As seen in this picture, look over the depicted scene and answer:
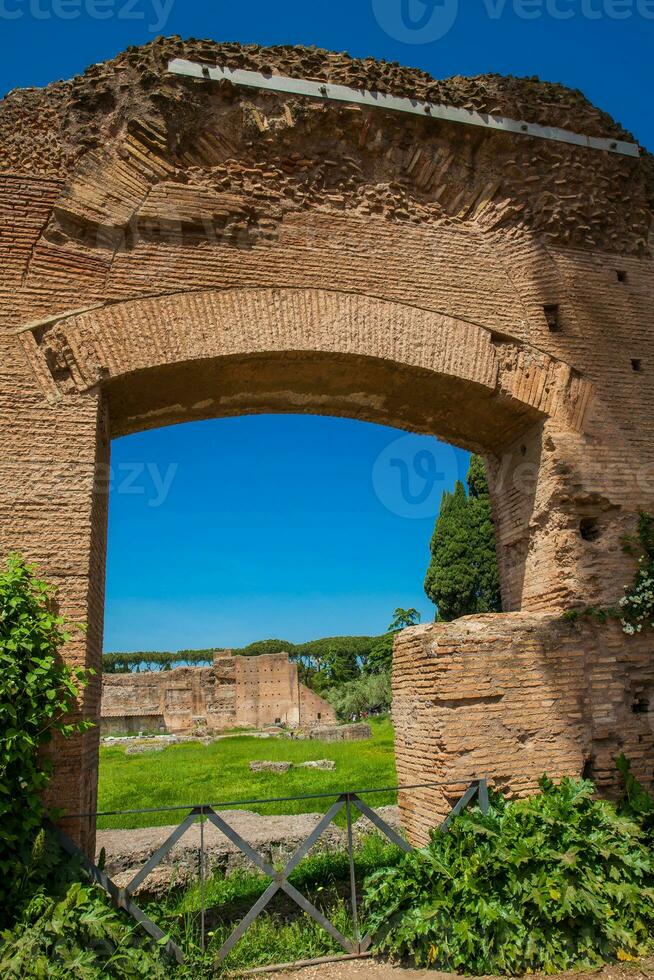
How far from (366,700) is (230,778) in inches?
746

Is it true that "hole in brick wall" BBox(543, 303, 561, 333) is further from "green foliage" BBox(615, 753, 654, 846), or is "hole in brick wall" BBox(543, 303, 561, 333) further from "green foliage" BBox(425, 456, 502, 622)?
"green foliage" BBox(425, 456, 502, 622)

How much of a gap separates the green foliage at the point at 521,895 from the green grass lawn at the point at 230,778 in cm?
183

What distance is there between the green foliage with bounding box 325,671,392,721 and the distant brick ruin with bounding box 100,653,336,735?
997 millimetres

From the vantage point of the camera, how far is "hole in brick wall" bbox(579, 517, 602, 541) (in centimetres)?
502

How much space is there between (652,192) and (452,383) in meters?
2.78

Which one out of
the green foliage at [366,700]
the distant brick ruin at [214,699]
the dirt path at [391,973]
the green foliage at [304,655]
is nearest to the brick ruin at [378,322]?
the dirt path at [391,973]

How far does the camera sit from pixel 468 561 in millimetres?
18688

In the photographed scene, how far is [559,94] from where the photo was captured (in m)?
5.81

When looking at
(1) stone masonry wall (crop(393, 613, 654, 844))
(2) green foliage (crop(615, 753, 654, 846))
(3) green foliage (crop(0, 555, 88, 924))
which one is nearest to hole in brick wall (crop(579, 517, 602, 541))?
A: (1) stone masonry wall (crop(393, 613, 654, 844))

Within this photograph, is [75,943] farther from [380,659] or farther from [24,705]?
[380,659]

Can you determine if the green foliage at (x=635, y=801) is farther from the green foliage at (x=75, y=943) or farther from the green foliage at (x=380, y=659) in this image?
the green foliage at (x=380, y=659)

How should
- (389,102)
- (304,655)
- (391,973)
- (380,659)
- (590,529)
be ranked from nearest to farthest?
(391,973)
(590,529)
(389,102)
(380,659)
(304,655)

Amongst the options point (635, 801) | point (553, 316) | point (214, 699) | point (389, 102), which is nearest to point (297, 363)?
point (553, 316)

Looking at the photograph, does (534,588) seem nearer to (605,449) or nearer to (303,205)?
(605,449)
